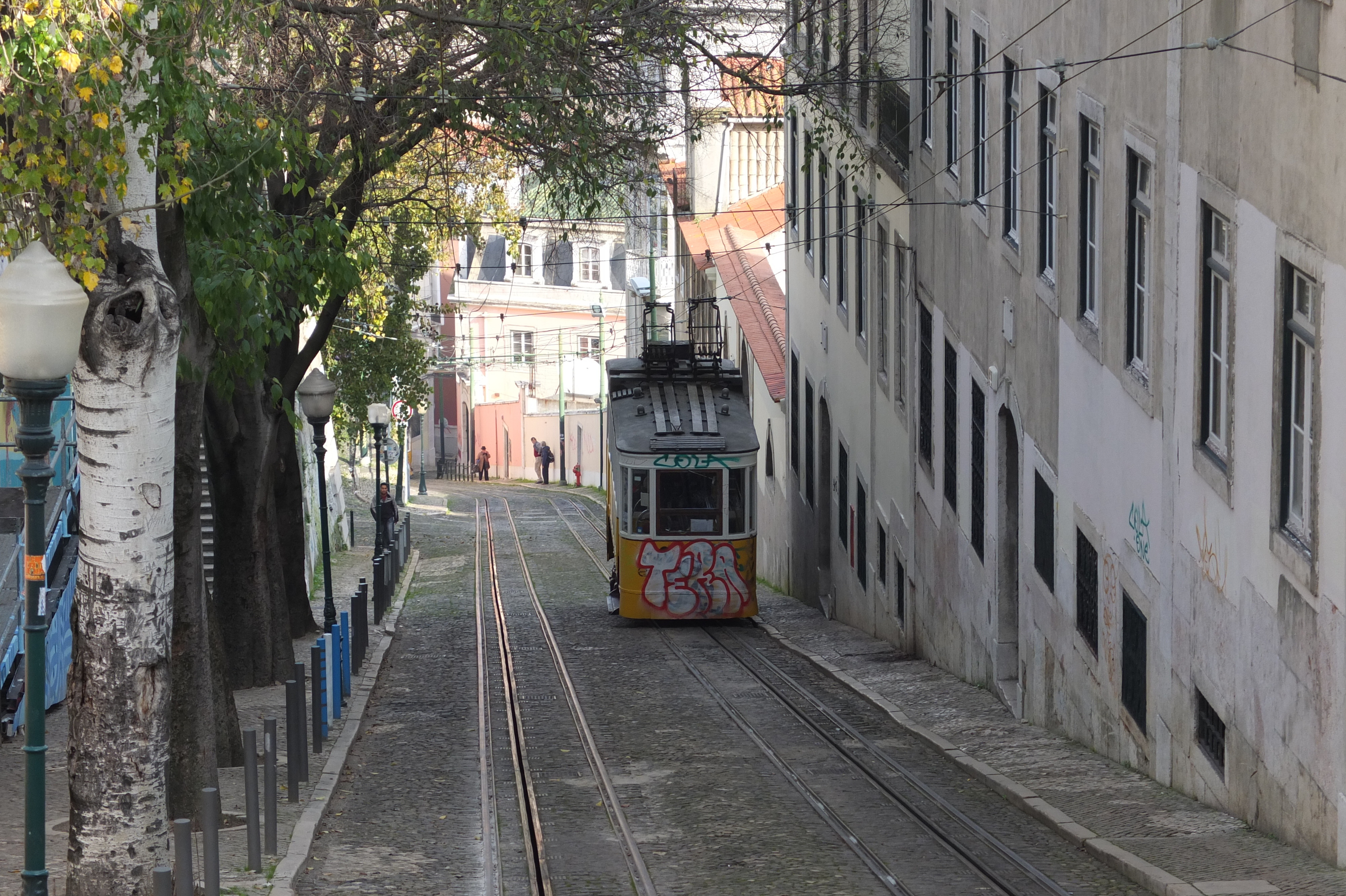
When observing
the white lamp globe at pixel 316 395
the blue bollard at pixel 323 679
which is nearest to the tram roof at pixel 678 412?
the white lamp globe at pixel 316 395

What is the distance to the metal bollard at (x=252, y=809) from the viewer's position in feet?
29.2

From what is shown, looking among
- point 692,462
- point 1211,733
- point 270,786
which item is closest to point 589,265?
point 692,462

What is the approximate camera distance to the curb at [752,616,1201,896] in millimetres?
8375

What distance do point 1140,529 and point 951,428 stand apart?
663cm

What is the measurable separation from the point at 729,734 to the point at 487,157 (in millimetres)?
8932

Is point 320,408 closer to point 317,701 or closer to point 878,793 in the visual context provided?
point 317,701

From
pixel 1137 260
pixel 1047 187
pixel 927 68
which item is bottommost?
pixel 1137 260

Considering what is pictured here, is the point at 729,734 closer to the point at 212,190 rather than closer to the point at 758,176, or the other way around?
the point at 212,190

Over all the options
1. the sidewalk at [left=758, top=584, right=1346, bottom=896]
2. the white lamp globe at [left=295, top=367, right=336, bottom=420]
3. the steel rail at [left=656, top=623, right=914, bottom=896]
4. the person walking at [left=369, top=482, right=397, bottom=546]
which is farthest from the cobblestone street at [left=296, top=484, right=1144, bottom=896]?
the person walking at [left=369, top=482, right=397, bottom=546]

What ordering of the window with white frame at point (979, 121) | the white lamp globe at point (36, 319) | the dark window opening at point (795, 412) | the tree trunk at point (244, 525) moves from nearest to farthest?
the white lamp globe at point (36, 319) < the tree trunk at point (244, 525) < the window with white frame at point (979, 121) < the dark window opening at point (795, 412)

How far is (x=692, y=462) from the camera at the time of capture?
70.4 feet

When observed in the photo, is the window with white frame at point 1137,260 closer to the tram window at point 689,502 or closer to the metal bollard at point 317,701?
the metal bollard at point 317,701

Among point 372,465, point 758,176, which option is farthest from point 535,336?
point 758,176

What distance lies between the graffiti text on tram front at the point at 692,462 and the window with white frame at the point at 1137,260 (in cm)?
1003
